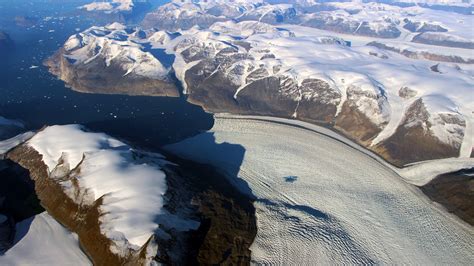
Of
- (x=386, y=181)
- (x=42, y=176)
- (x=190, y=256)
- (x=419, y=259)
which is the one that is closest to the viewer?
(x=190, y=256)

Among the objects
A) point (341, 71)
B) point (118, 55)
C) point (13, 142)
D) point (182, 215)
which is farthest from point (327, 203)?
point (118, 55)

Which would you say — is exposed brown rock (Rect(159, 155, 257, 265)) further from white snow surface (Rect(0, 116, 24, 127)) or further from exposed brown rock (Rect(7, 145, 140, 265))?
white snow surface (Rect(0, 116, 24, 127))

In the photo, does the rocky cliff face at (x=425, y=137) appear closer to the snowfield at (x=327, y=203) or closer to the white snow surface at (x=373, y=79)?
the white snow surface at (x=373, y=79)

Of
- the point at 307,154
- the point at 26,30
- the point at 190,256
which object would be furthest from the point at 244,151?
the point at 26,30

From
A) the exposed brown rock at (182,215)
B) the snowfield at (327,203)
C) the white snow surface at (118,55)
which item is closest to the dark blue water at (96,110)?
the snowfield at (327,203)

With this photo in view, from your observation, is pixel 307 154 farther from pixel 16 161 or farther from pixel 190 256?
pixel 16 161

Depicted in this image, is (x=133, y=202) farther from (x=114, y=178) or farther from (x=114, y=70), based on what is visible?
(x=114, y=70)
